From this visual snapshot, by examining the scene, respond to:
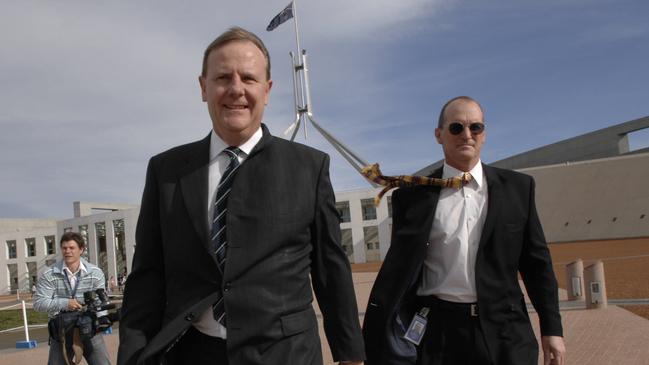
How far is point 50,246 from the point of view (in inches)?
2333

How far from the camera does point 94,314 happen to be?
5.41 meters

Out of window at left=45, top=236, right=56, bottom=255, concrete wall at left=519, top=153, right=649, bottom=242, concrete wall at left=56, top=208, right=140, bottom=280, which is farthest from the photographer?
window at left=45, top=236, right=56, bottom=255

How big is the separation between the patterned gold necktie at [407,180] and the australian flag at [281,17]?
4212cm

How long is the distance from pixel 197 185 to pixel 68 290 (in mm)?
3956

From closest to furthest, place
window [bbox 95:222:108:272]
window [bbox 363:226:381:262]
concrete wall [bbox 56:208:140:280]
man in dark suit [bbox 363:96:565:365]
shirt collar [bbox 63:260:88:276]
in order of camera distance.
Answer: man in dark suit [bbox 363:96:565:365] → shirt collar [bbox 63:260:88:276] → window [bbox 363:226:381:262] → concrete wall [bbox 56:208:140:280] → window [bbox 95:222:108:272]

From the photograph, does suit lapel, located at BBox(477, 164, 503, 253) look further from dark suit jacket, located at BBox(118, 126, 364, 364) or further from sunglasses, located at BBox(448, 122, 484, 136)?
dark suit jacket, located at BBox(118, 126, 364, 364)

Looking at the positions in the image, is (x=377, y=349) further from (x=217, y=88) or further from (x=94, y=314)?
(x=94, y=314)

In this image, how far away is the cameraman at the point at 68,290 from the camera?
539 cm

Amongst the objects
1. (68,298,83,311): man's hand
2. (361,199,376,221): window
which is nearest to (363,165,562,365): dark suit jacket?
(68,298,83,311): man's hand

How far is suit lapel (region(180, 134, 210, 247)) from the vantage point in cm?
213

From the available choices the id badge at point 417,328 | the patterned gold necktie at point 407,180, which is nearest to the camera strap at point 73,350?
the patterned gold necktie at point 407,180

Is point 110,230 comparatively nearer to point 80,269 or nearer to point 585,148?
point 585,148

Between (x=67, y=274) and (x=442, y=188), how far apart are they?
154 inches

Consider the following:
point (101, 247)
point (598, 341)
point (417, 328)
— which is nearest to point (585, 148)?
point (101, 247)
